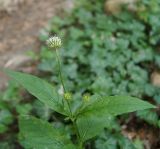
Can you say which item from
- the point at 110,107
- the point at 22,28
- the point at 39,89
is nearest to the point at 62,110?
Answer: the point at 39,89

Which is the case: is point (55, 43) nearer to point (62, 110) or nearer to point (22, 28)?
point (62, 110)

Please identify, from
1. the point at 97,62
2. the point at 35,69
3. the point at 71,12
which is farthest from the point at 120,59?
the point at 71,12

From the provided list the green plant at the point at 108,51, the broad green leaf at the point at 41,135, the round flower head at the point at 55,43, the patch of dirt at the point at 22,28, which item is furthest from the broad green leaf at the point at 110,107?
the patch of dirt at the point at 22,28

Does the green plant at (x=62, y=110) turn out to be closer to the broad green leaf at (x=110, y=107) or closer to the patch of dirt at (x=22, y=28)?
the broad green leaf at (x=110, y=107)

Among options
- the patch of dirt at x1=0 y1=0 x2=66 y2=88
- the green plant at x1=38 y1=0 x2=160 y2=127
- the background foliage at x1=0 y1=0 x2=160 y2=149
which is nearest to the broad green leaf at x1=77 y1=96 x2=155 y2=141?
the background foliage at x1=0 y1=0 x2=160 y2=149

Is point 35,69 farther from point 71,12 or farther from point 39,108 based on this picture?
point 71,12
